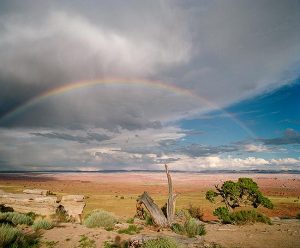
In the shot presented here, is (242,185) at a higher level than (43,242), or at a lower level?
higher

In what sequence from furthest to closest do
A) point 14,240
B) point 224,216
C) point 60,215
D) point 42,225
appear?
point 224,216 < point 60,215 < point 42,225 < point 14,240

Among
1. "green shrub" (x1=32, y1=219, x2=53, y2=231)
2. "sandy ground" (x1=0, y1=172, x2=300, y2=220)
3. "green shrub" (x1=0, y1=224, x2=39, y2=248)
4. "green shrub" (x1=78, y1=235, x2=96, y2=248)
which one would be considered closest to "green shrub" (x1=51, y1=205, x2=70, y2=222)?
"green shrub" (x1=32, y1=219, x2=53, y2=231)

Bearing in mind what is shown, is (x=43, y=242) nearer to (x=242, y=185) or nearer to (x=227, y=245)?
(x=227, y=245)

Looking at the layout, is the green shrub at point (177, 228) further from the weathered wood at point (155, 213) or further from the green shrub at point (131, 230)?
the green shrub at point (131, 230)

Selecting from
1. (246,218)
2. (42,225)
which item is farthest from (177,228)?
(42,225)

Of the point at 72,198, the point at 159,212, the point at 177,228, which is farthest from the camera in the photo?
the point at 72,198

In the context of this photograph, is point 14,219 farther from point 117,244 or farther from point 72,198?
point 72,198

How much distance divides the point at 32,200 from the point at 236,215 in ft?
54.5

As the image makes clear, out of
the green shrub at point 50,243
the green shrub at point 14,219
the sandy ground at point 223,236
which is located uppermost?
the green shrub at point 14,219

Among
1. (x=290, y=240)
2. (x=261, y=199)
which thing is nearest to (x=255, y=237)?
(x=290, y=240)

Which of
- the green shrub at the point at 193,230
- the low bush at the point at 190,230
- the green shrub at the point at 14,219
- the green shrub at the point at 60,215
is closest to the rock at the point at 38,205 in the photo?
the green shrub at the point at 60,215

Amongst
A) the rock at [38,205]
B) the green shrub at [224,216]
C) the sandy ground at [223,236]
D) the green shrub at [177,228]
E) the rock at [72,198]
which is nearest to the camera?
the sandy ground at [223,236]

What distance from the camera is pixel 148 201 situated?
20734mm

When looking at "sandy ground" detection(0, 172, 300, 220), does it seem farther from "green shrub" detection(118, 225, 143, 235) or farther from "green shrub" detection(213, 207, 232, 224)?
"green shrub" detection(118, 225, 143, 235)
